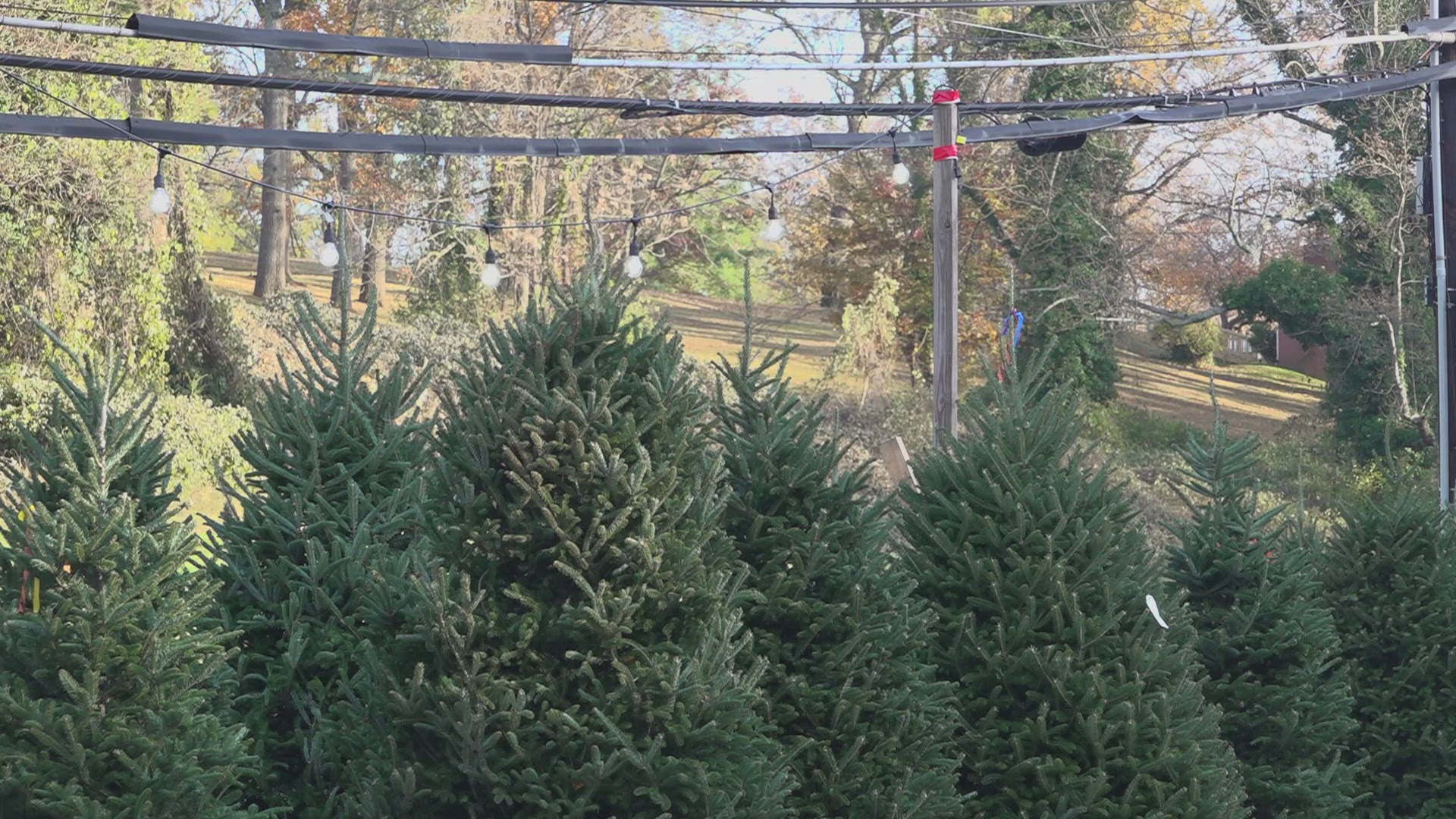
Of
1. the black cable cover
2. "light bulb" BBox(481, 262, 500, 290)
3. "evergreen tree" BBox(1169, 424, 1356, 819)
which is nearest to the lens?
"evergreen tree" BBox(1169, 424, 1356, 819)

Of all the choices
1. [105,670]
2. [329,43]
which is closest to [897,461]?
[329,43]

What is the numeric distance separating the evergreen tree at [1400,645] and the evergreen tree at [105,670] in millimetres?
6356

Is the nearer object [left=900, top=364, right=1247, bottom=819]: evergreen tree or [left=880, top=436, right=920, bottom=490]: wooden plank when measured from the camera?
[left=900, top=364, right=1247, bottom=819]: evergreen tree

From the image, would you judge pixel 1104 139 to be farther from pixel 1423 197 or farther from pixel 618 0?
pixel 618 0

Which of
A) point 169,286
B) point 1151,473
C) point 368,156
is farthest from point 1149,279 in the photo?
point 169,286

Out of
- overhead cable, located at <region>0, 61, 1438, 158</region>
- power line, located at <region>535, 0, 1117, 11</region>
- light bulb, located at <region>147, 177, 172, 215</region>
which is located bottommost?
light bulb, located at <region>147, 177, 172, 215</region>

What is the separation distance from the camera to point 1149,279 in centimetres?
3278

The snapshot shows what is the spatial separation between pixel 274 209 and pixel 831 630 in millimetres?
26263

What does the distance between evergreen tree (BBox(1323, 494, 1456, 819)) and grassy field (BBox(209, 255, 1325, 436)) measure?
65.8 ft

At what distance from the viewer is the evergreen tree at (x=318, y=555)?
554 centimetres

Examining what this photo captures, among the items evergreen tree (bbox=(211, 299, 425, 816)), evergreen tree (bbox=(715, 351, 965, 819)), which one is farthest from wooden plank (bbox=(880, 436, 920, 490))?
evergreen tree (bbox=(211, 299, 425, 816))

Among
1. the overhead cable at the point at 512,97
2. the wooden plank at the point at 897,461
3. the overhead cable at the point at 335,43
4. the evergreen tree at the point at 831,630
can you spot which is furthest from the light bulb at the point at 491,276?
the evergreen tree at the point at 831,630

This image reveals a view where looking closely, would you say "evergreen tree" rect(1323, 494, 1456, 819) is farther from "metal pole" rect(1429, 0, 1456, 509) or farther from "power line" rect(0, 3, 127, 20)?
"power line" rect(0, 3, 127, 20)

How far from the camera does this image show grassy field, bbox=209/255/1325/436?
32.2 m
